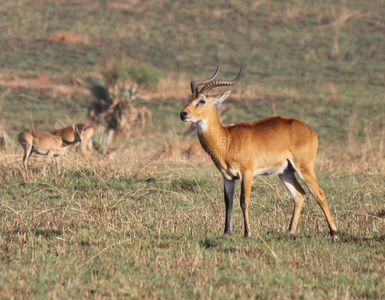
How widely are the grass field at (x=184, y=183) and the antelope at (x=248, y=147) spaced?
560 mm

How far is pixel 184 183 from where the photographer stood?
1048 cm

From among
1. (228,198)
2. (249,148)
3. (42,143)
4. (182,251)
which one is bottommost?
(42,143)

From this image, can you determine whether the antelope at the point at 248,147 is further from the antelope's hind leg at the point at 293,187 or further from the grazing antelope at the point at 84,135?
the grazing antelope at the point at 84,135

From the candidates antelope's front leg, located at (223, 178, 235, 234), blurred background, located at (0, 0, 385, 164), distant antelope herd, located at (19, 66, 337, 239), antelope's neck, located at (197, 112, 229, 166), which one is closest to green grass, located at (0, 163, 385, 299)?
antelope's front leg, located at (223, 178, 235, 234)

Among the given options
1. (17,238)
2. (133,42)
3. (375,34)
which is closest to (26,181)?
(17,238)

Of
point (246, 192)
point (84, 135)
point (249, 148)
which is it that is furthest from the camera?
point (84, 135)

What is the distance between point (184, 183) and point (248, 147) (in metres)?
3.63

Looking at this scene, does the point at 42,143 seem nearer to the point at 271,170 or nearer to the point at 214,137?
the point at 214,137

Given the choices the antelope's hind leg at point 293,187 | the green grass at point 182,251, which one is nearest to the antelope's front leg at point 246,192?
the green grass at point 182,251

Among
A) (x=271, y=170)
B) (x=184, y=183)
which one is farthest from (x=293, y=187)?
(x=184, y=183)

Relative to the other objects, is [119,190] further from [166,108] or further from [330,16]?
[330,16]

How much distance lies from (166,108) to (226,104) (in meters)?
2.17

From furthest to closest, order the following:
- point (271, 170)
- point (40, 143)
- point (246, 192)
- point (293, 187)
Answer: point (40, 143) < point (293, 187) < point (271, 170) < point (246, 192)

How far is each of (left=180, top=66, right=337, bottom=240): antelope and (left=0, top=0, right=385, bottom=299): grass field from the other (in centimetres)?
56
